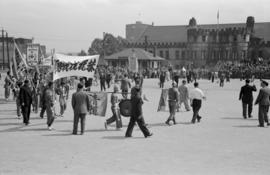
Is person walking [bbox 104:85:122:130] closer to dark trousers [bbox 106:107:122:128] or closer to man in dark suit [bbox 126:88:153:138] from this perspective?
dark trousers [bbox 106:107:122:128]

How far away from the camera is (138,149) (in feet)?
33.9

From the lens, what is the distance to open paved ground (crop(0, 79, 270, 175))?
8367 millimetres

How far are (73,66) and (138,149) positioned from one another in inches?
249

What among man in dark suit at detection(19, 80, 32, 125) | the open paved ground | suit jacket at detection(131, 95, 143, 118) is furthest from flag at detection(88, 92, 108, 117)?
suit jacket at detection(131, 95, 143, 118)

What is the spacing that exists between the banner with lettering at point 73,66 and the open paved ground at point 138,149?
1.73 metres

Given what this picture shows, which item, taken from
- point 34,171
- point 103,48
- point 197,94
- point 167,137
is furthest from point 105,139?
point 103,48

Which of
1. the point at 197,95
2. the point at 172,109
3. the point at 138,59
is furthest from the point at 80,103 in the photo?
the point at 138,59

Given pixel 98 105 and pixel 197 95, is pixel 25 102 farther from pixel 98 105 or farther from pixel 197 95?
pixel 197 95

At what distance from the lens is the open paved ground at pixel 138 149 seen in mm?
8367

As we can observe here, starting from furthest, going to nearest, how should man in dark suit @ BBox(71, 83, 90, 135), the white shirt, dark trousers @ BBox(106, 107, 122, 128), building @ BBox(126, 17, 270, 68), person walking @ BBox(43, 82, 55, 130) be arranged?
building @ BBox(126, 17, 270, 68), the white shirt, dark trousers @ BBox(106, 107, 122, 128), person walking @ BBox(43, 82, 55, 130), man in dark suit @ BBox(71, 83, 90, 135)

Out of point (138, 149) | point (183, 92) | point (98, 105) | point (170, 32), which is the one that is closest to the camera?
point (138, 149)

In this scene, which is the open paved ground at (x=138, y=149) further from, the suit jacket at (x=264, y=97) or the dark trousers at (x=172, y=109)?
the suit jacket at (x=264, y=97)

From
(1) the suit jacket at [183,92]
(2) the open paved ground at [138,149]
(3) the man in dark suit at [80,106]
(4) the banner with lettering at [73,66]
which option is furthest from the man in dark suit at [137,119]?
(1) the suit jacket at [183,92]

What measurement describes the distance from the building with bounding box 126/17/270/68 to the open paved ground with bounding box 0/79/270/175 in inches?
3039
